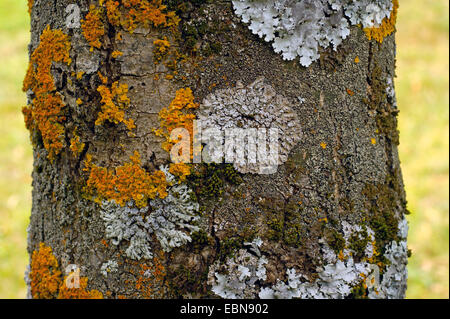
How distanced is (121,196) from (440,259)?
122 inches

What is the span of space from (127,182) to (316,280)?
0.72 meters

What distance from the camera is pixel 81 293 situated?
154 cm

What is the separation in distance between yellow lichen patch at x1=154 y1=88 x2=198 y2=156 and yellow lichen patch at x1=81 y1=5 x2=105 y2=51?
30 cm

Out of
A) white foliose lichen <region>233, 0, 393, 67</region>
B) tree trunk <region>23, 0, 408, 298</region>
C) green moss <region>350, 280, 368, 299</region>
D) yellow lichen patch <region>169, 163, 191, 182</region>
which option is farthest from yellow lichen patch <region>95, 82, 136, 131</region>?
green moss <region>350, 280, 368, 299</region>

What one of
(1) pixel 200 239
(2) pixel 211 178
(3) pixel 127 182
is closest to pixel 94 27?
(3) pixel 127 182

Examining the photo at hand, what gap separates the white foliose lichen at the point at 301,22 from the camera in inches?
55.5

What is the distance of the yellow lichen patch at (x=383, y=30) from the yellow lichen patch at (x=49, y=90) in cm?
104

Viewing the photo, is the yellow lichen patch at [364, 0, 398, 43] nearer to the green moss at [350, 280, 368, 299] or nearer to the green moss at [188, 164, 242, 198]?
the green moss at [188, 164, 242, 198]

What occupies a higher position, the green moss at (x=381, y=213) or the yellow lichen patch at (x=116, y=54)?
the yellow lichen patch at (x=116, y=54)

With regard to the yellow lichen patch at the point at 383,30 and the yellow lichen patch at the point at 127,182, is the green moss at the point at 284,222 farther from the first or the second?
the yellow lichen patch at the point at 383,30

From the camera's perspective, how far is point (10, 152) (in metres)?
4.82

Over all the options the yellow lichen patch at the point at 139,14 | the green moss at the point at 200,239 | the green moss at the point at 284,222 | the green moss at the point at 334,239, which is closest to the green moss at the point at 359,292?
the green moss at the point at 334,239

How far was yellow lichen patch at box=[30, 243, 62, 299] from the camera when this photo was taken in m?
1.62
